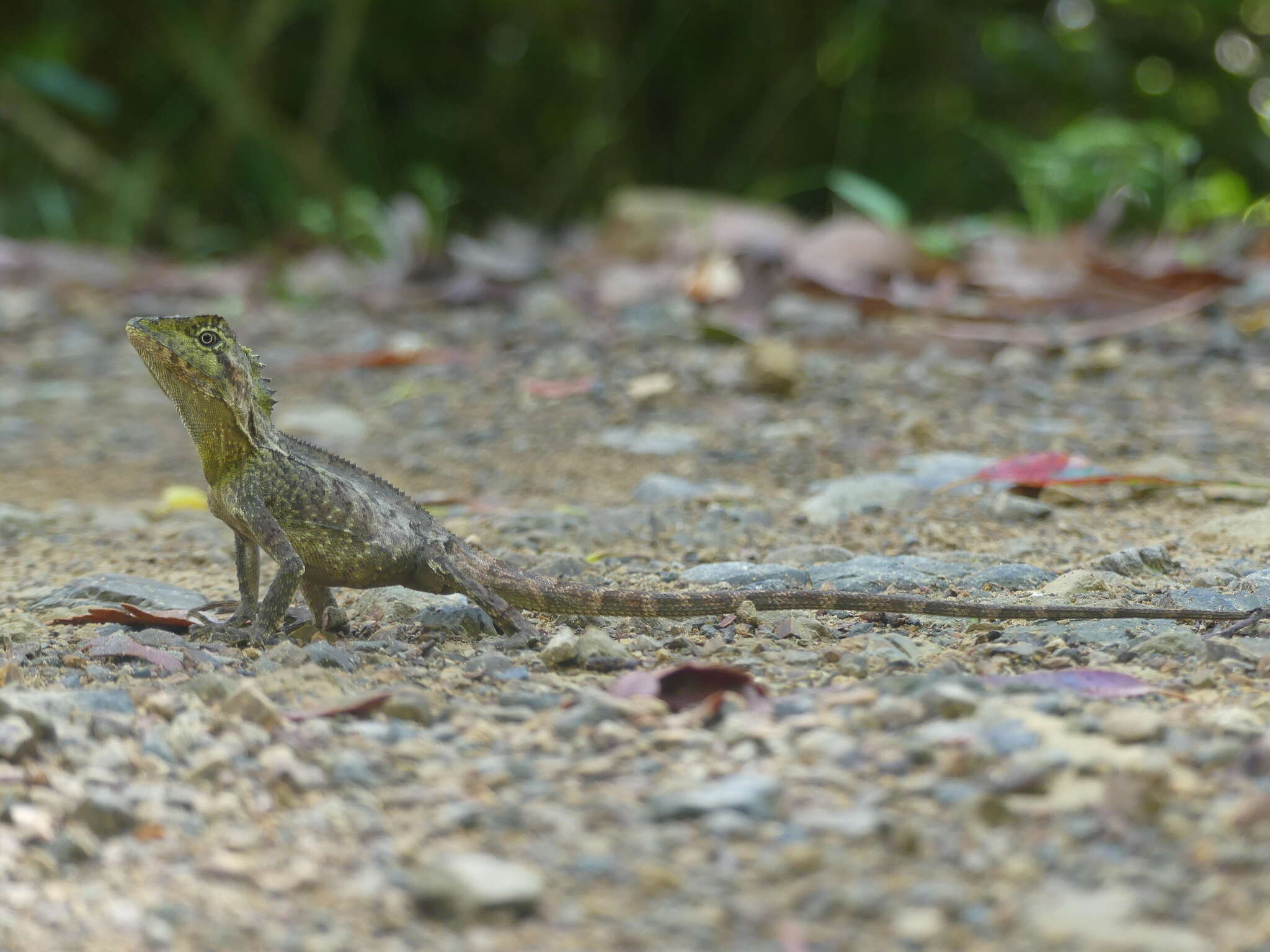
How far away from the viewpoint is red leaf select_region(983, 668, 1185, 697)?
81.2 inches

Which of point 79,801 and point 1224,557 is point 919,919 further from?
point 1224,557

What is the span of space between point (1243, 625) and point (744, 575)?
1.03 meters

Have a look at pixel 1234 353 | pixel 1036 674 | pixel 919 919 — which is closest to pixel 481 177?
pixel 1234 353

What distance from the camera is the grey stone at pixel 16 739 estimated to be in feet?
6.18

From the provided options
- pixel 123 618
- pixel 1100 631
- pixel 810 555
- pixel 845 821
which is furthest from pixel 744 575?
pixel 845 821

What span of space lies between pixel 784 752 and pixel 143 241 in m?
8.57

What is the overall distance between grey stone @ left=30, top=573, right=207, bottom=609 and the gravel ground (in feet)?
0.03

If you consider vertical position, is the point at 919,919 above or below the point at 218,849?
above

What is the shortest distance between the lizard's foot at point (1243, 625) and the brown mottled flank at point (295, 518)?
2.34 feet

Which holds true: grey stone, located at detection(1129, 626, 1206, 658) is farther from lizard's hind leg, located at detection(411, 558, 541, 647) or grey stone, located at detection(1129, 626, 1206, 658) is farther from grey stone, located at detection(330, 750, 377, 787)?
grey stone, located at detection(330, 750, 377, 787)

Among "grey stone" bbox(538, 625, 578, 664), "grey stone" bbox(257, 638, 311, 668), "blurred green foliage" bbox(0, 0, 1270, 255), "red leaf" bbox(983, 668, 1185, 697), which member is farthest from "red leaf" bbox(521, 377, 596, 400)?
"blurred green foliage" bbox(0, 0, 1270, 255)

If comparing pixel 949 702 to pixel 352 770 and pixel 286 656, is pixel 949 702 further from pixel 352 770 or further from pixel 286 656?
pixel 286 656

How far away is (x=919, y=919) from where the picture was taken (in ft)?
4.70

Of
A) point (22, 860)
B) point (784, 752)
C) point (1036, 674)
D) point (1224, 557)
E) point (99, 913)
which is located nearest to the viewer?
point (99, 913)
